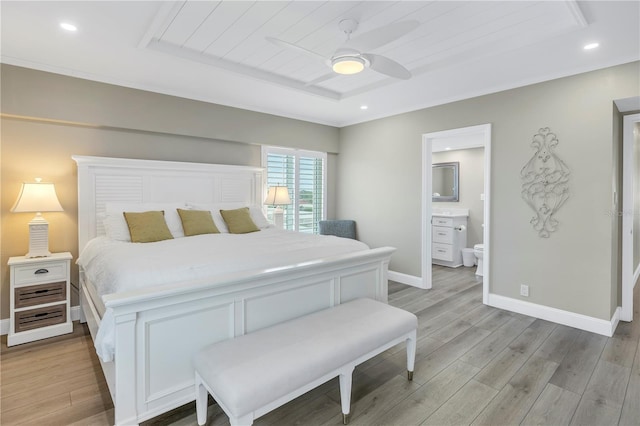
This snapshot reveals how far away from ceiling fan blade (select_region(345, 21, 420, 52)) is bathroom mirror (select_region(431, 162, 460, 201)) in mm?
Result: 4920

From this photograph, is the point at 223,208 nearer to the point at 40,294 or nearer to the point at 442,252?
the point at 40,294

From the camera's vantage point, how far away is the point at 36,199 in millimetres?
2979

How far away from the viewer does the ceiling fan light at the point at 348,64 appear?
2.23 m

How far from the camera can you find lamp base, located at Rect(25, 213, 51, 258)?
3020 millimetres

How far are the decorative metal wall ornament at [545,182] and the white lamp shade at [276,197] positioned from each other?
118 inches

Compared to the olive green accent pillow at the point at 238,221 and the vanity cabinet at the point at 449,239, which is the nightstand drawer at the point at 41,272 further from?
the vanity cabinet at the point at 449,239

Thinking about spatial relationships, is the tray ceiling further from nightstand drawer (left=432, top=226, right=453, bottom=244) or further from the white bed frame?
nightstand drawer (left=432, top=226, right=453, bottom=244)

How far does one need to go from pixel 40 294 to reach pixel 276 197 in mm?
2761

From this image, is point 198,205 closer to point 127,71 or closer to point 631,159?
point 127,71

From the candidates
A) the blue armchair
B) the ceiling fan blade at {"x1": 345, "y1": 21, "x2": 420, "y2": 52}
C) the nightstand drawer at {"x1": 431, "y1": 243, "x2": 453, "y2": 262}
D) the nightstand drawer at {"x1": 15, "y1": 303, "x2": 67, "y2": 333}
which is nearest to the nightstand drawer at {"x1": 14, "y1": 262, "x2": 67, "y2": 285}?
the nightstand drawer at {"x1": 15, "y1": 303, "x2": 67, "y2": 333}

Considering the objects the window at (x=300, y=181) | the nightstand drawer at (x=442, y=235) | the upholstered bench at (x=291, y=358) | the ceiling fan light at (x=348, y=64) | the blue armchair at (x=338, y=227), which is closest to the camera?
the upholstered bench at (x=291, y=358)

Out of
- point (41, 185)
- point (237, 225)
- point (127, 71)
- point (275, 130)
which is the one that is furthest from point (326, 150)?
point (41, 185)

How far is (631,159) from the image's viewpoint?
3.41 m

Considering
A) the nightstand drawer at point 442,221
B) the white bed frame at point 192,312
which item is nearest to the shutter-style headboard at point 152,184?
the white bed frame at point 192,312
